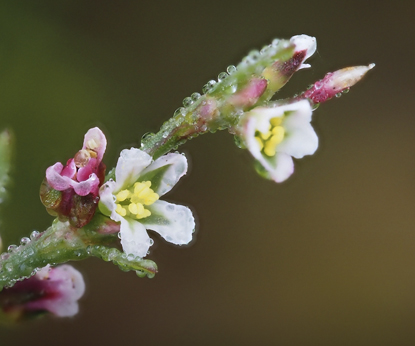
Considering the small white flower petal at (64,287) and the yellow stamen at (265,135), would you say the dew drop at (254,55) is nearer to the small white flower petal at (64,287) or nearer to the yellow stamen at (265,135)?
the yellow stamen at (265,135)

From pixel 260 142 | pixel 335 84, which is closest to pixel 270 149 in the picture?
pixel 260 142

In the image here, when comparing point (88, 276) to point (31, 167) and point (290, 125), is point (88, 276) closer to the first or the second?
point (31, 167)

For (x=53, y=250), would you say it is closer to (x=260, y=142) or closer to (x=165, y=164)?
(x=165, y=164)

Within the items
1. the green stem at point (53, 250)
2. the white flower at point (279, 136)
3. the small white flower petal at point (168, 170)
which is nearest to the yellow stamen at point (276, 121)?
the white flower at point (279, 136)

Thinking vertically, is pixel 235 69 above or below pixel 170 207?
above

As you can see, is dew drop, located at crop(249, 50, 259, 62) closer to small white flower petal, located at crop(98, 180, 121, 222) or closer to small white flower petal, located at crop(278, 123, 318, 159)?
small white flower petal, located at crop(278, 123, 318, 159)

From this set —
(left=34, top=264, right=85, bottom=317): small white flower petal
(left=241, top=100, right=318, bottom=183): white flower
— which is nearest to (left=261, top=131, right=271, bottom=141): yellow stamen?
(left=241, top=100, right=318, bottom=183): white flower

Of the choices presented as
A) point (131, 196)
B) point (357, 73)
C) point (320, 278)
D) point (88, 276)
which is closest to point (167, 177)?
point (131, 196)
